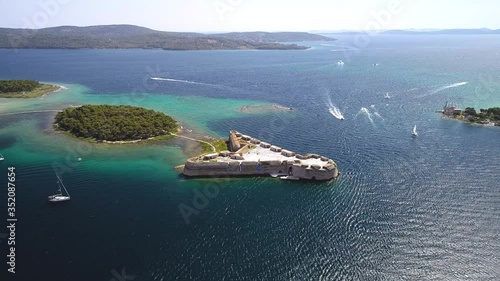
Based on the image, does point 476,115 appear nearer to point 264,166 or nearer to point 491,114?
point 491,114

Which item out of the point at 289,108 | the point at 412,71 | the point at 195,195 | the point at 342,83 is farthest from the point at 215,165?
the point at 412,71

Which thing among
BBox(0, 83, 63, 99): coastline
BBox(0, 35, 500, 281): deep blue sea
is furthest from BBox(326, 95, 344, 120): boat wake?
BBox(0, 83, 63, 99): coastline

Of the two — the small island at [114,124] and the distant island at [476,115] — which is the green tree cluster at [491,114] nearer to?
the distant island at [476,115]

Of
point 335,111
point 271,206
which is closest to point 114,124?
point 271,206

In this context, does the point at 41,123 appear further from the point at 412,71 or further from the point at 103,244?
the point at 412,71

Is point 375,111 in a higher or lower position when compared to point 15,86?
lower

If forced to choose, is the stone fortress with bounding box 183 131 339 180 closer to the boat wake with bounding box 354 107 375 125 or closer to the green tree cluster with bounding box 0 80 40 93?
the boat wake with bounding box 354 107 375 125

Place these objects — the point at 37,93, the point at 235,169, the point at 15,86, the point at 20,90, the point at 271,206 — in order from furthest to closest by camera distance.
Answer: the point at 37,93 → the point at 20,90 → the point at 15,86 → the point at 235,169 → the point at 271,206
